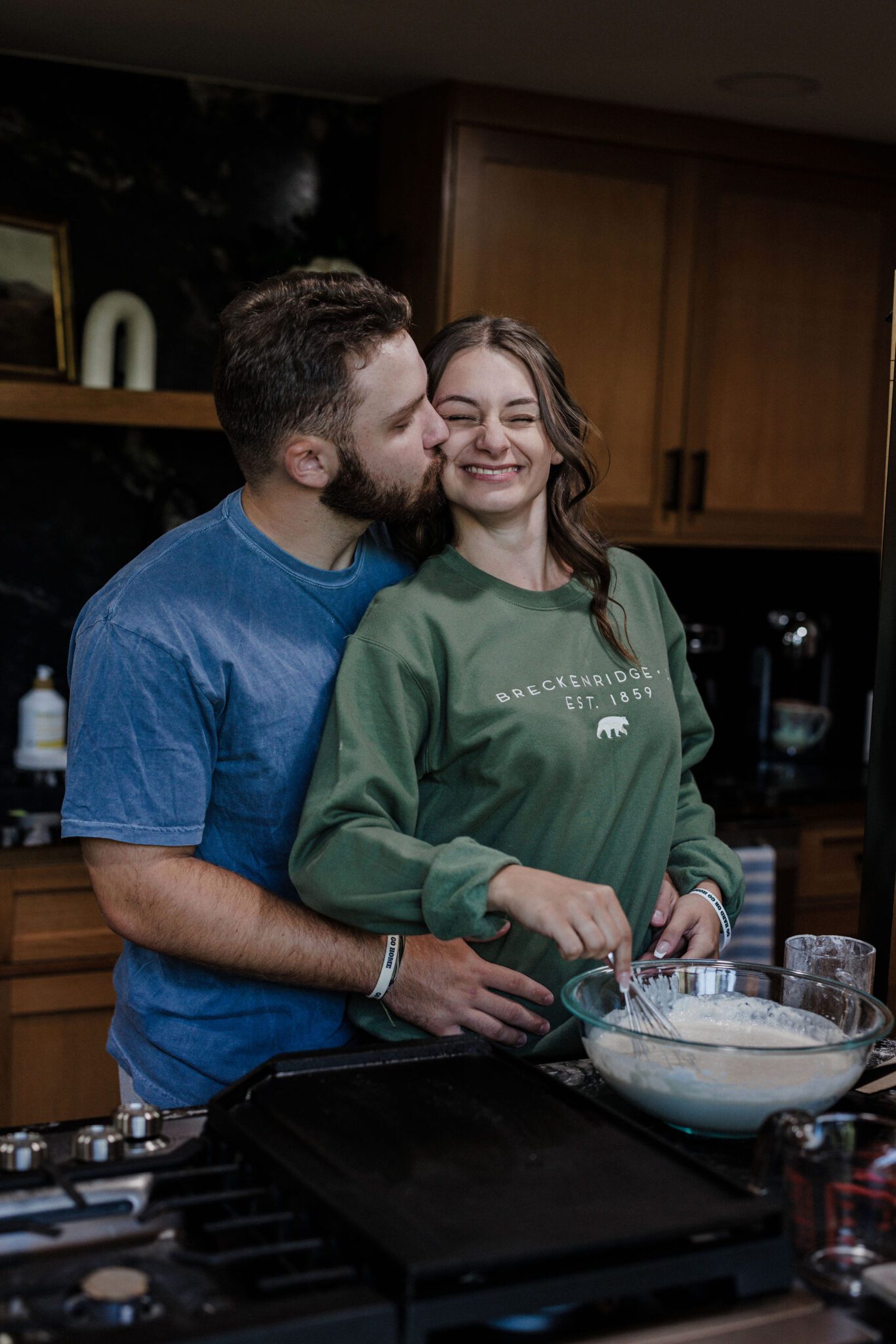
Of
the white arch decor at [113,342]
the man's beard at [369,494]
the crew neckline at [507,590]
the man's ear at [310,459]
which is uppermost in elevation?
the white arch decor at [113,342]

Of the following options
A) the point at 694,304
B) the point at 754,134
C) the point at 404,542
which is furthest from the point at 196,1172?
the point at 754,134

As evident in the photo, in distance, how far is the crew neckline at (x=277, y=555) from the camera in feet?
5.15

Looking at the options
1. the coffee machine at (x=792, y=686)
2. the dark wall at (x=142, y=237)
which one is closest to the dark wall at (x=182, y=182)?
the dark wall at (x=142, y=237)

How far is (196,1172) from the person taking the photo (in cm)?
95

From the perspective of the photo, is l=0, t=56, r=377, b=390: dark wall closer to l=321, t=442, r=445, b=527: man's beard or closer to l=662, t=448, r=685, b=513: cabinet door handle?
l=662, t=448, r=685, b=513: cabinet door handle

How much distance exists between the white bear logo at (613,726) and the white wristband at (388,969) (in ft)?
1.02

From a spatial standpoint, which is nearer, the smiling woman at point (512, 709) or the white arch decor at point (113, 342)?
the smiling woman at point (512, 709)

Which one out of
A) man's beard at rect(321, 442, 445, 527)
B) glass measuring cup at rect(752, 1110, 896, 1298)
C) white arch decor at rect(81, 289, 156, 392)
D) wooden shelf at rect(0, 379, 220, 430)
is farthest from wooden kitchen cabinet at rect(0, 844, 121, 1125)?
glass measuring cup at rect(752, 1110, 896, 1298)

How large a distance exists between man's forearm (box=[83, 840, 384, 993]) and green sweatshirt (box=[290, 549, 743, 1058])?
0.31ft

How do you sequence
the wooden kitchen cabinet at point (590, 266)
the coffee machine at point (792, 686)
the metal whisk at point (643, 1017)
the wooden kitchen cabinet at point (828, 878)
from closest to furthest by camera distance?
the metal whisk at point (643, 1017), the wooden kitchen cabinet at point (590, 266), the wooden kitchen cabinet at point (828, 878), the coffee machine at point (792, 686)

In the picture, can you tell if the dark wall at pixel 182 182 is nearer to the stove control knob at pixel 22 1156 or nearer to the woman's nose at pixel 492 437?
the woman's nose at pixel 492 437

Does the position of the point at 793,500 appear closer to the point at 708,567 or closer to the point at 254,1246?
the point at 708,567

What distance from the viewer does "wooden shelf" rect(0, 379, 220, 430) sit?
2688mm

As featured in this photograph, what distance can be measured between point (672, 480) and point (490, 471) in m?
1.75
